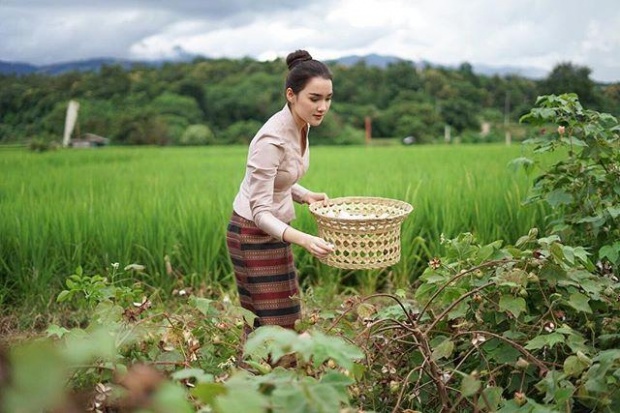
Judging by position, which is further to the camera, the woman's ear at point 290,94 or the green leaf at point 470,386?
the woman's ear at point 290,94

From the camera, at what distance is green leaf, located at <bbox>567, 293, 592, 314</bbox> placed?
156cm

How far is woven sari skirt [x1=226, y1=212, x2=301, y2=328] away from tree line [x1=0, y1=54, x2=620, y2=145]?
171 inches

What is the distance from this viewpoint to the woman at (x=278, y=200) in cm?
189

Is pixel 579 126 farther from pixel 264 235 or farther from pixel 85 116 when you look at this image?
pixel 85 116

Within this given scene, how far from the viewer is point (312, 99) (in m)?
1.90

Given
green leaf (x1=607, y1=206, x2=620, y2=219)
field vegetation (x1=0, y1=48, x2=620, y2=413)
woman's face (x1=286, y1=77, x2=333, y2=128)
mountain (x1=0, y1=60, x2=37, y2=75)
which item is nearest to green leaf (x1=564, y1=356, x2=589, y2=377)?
field vegetation (x1=0, y1=48, x2=620, y2=413)

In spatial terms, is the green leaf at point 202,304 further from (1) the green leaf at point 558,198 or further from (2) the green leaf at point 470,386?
(1) the green leaf at point 558,198

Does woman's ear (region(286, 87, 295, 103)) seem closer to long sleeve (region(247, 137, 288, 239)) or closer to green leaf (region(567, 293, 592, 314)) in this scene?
long sleeve (region(247, 137, 288, 239))

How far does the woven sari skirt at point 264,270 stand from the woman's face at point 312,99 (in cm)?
39

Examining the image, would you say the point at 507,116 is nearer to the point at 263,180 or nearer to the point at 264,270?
the point at 264,270

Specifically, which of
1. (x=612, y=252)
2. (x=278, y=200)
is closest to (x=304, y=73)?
(x=278, y=200)

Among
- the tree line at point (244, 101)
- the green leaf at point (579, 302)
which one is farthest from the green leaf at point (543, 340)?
the tree line at point (244, 101)

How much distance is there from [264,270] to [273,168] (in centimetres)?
37

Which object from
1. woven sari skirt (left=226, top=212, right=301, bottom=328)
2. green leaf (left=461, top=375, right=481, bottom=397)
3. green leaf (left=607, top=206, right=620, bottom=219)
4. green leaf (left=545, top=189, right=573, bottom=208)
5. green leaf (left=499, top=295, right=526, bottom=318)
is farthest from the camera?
green leaf (left=545, top=189, right=573, bottom=208)
